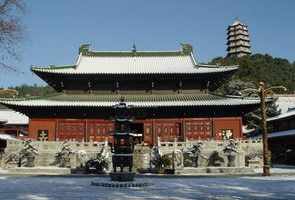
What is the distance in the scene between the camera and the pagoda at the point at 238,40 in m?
142

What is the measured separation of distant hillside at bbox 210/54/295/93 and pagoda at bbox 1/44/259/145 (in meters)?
40.8

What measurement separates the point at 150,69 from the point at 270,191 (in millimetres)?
29520

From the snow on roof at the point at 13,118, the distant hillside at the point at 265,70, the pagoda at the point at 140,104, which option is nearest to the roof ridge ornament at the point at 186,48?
the pagoda at the point at 140,104

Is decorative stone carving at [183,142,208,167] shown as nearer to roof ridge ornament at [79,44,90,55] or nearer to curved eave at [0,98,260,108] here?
curved eave at [0,98,260,108]

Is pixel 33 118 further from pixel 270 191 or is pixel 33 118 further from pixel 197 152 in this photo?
pixel 270 191

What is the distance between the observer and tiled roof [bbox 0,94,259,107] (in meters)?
40.6

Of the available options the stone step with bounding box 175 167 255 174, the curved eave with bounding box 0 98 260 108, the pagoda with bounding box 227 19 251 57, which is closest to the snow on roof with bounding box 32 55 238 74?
the curved eave with bounding box 0 98 260 108

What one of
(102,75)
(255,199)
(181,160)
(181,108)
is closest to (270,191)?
(255,199)

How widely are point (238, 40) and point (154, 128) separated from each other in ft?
352

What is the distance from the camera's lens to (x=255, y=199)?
49.8ft

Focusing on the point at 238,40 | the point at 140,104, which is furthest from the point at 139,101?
the point at 238,40

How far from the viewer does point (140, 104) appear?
4178cm

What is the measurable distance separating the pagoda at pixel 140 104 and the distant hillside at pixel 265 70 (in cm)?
4081

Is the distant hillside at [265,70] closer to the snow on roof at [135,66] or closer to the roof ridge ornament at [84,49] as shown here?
the snow on roof at [135,66]
